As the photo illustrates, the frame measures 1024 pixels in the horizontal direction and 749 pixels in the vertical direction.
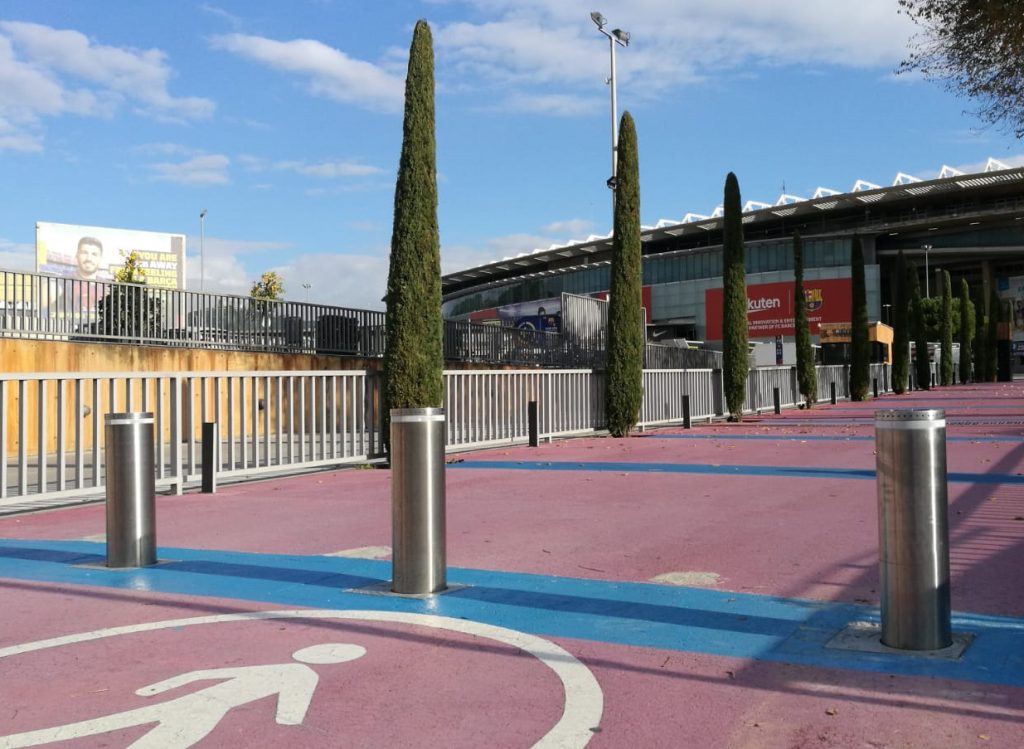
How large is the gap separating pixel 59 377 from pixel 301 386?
12.6ft

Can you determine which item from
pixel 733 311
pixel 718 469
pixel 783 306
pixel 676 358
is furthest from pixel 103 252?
pixel 783 306

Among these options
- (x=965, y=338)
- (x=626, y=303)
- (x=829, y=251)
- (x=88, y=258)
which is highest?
(x=829, y=251)

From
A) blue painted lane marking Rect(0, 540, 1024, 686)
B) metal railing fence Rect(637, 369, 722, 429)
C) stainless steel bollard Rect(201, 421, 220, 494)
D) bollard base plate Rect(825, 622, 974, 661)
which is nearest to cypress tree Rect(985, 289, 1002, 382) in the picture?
metal railing fence Rect(637, 369, 722, 429)

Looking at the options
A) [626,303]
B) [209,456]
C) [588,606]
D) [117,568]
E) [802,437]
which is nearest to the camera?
[588,606]

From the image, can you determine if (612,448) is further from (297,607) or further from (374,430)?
(297,607)

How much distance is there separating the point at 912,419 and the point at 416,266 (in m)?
11.0

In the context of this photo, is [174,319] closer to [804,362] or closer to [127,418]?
[127,418]

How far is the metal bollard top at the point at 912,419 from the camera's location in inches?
166

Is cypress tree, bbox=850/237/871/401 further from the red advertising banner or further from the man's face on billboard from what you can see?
the red advertising banner

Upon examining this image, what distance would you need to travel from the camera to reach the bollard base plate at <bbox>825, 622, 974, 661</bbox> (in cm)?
407

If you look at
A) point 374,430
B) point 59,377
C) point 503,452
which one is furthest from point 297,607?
point 503,452

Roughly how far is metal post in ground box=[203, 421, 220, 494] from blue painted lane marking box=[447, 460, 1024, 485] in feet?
12.5

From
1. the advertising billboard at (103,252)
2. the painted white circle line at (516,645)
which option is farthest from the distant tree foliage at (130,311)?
the advertising billboard at (103,252)

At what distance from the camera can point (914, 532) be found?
4172 millimetres
